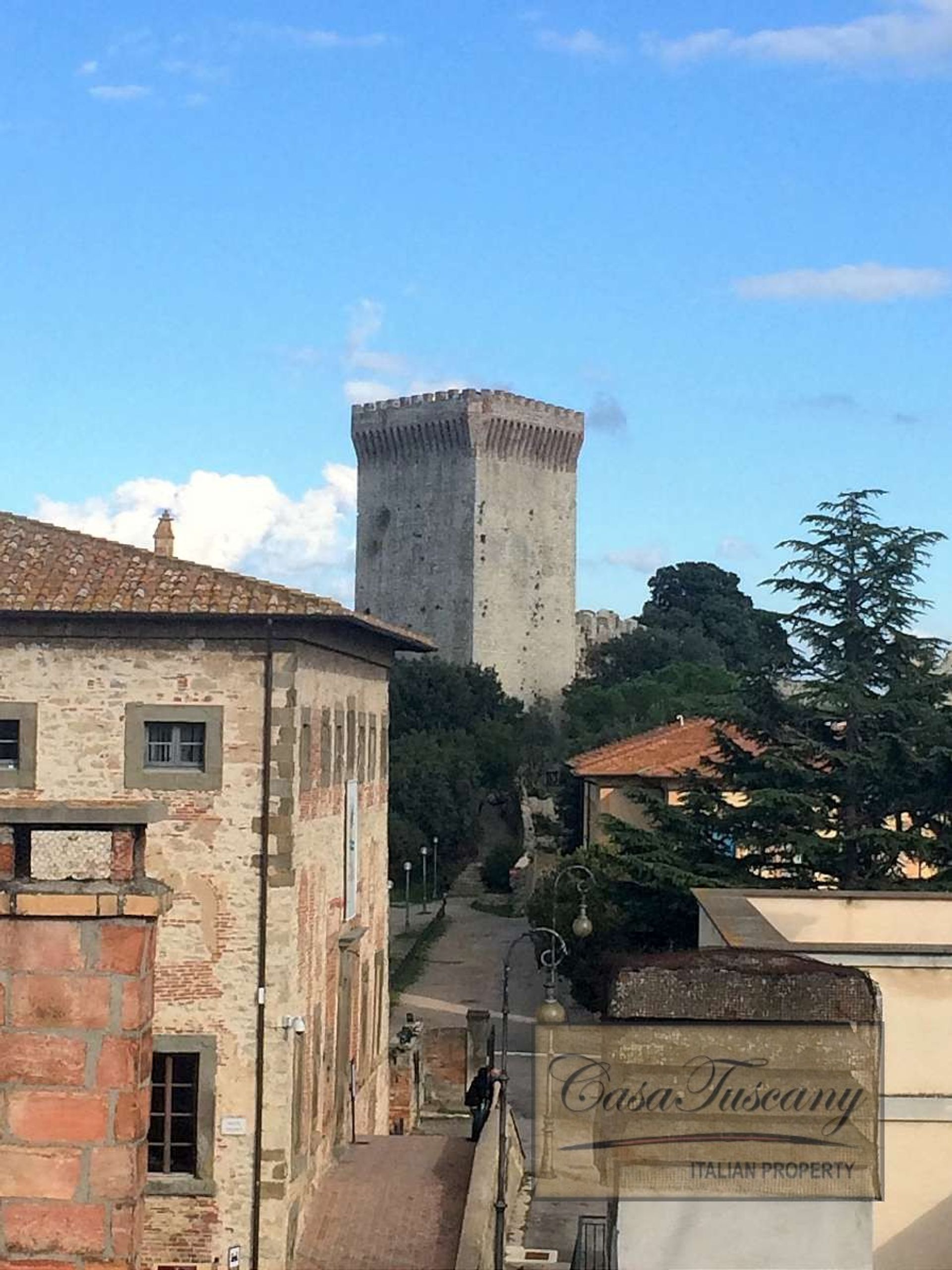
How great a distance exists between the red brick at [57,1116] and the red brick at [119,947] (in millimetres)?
466

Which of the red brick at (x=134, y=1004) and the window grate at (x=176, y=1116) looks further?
the window grate at (x=176, y=1116)

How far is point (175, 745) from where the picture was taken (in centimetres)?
1866

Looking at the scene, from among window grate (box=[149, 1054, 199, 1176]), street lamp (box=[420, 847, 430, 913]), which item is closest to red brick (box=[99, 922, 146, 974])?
window grate (box=[149, 1054, 199, 1176])

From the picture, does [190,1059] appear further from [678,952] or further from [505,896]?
[505,896]

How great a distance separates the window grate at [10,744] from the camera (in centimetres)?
1870

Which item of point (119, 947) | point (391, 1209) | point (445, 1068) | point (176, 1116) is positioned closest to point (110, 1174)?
point (119, 947)

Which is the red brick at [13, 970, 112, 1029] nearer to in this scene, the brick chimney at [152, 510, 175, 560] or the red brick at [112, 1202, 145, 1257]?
the red brick at [112, 1202, 145, 1257]

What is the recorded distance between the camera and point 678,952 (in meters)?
11.8

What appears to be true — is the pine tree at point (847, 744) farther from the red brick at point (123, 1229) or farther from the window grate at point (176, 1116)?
the red brick at point (123, 1229)

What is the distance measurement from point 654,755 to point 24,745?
2696 centimetres

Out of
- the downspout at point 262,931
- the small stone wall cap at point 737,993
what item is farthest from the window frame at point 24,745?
the small stone wall cap at point 737,993

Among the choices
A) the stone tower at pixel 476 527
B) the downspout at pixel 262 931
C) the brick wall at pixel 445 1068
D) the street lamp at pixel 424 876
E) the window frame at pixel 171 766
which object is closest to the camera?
the downspout at pixel 262 931

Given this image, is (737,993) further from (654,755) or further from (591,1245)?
(654,755)

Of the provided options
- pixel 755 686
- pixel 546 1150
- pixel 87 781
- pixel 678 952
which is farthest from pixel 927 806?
pixel 678 952
